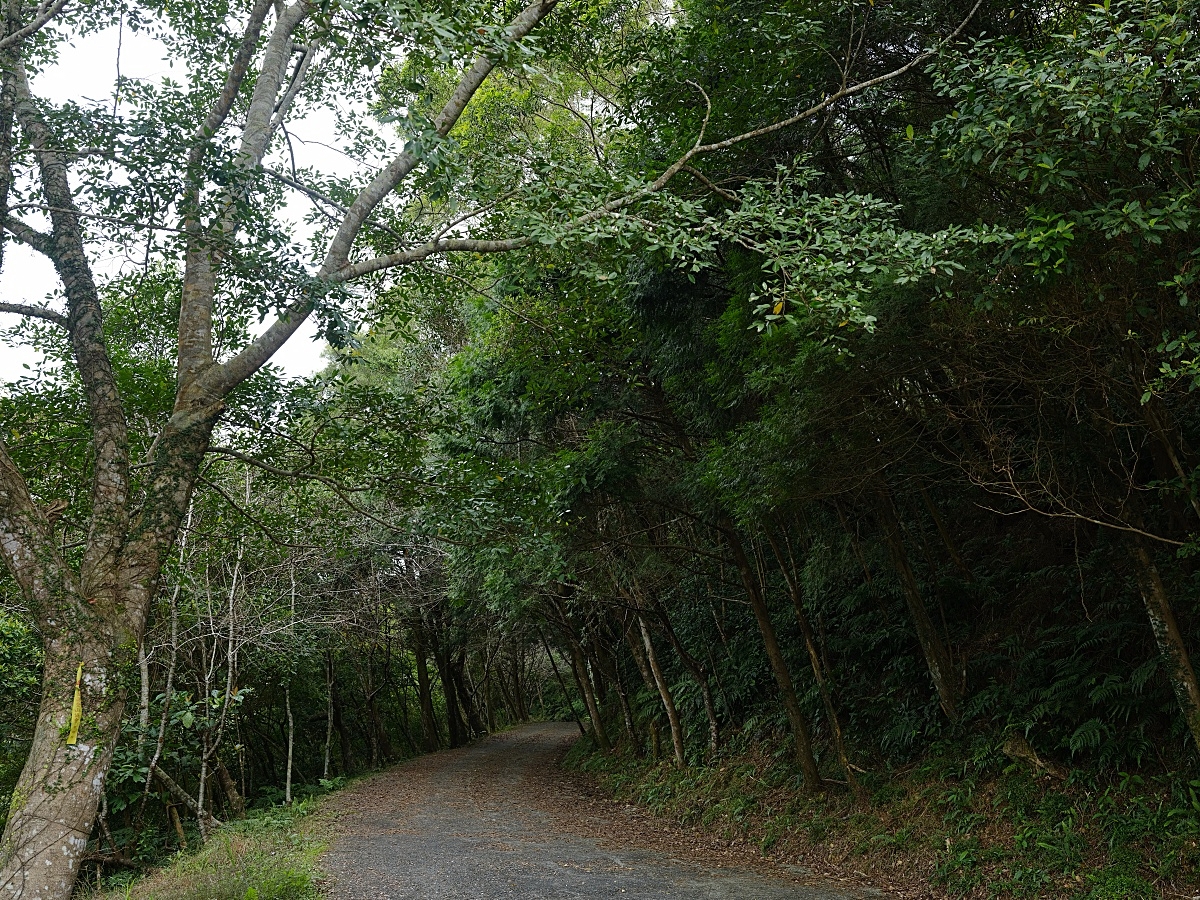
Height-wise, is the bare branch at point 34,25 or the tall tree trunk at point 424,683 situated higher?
the bare branch at point 34,25

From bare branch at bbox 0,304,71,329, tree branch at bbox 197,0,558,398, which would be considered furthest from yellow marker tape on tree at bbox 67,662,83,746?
bare branch at bbox 0,304,71,329

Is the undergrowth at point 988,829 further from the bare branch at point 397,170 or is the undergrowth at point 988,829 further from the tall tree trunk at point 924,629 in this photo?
the bare branch at point 397,170

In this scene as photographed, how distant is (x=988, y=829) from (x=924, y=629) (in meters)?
2.13

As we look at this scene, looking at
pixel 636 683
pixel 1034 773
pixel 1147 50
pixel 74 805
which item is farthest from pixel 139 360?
pixel 636 683

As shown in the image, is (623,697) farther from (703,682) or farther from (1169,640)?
(1169,640)

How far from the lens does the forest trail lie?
801 centimetres

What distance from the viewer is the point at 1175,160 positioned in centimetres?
486

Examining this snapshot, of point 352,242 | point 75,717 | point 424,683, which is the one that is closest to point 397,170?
point 352,242

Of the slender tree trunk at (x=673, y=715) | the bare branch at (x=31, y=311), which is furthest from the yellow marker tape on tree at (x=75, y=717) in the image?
the slender tree trunk at (x=673, y=715)

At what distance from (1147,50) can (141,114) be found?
6.66 meters

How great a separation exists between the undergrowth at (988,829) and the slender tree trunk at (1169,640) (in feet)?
1.90

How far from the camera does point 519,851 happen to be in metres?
10.2

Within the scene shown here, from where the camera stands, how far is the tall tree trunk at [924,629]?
8977 millimetres

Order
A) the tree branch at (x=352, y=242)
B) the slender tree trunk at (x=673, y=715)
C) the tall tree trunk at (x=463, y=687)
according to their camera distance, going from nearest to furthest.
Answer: the tree branch at (x=352, y=242) → the slender tree trunk at (x=673, y=715) → the tall tree trunk at (x=463, y=687)
